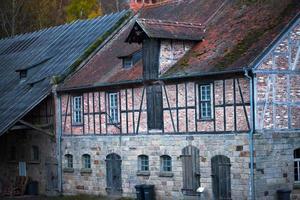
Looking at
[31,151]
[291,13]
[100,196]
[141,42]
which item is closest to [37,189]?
[31,151]

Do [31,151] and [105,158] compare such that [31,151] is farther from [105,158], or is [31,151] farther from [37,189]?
[105,158]

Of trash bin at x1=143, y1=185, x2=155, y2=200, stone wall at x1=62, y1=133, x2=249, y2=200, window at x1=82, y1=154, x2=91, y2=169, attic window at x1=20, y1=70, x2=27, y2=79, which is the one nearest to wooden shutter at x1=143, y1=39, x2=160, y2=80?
stone wall at x1=62, y1=133, x2=249, y2=200

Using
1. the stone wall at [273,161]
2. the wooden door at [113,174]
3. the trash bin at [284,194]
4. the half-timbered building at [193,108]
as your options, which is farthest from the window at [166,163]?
the trash bin at [284,194]

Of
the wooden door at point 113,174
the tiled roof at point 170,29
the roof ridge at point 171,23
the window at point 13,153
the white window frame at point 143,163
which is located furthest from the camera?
the window at point 13,153

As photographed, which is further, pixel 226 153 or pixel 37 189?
pixel 37 189

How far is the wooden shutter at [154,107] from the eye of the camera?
28.1 metres

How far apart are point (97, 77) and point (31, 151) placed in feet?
20.8

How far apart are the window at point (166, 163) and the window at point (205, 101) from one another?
8.76 feet

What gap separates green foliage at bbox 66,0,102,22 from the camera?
5797cm

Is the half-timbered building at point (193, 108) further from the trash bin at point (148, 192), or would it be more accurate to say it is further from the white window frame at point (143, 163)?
the trash bin at point (148, 192)

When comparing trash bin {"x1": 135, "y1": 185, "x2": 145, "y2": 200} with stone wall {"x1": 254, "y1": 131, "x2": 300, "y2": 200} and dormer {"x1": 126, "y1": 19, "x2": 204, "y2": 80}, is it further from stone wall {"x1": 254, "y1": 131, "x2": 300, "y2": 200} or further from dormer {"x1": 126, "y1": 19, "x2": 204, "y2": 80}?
stone wall {"x1": 254, "y1": 131, "x2": 300, "y2": 200}

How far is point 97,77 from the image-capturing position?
105 ft

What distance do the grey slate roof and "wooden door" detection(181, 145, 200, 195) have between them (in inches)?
345

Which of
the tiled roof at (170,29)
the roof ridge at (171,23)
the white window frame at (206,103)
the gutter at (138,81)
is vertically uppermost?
the roof ridge at (171,23)
